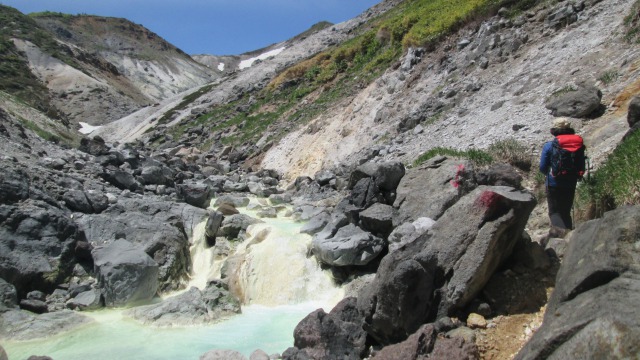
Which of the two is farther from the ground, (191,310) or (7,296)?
(7,296)

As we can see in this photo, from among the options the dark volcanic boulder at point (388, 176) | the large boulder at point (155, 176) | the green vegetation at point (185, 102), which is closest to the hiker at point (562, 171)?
the dark volcanic boulder at point (388, 176)

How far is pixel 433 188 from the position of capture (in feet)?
41.0

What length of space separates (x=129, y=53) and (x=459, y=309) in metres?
135

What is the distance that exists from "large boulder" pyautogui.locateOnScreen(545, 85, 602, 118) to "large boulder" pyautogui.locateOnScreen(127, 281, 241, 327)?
34.3 feet

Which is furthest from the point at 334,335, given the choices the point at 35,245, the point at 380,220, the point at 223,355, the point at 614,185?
the point at 35,245

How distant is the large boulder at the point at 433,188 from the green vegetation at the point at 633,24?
23.4 feet

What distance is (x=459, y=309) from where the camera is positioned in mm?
7109

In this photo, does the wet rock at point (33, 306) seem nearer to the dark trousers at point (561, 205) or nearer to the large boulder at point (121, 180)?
the large boulder at point (121, 180)

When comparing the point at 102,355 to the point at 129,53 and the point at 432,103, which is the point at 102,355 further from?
the point at 129,53

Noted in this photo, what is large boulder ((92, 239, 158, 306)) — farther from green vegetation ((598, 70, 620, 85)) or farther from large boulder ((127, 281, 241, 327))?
green vegetation ((598, 70, 620, 85))

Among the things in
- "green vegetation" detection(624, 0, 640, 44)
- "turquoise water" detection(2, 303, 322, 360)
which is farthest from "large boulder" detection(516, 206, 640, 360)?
"green vegetation" detection(624, 0, 640, 44)

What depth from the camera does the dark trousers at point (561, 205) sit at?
332 inches

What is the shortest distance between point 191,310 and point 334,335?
494cm

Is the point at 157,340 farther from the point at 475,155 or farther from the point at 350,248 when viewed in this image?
the point at 475,155
